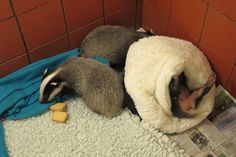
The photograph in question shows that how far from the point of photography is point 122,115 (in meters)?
1.17

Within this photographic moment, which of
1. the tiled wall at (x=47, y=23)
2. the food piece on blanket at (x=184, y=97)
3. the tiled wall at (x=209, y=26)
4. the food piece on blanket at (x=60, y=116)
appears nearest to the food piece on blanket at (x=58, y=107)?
the food piece on blanket at (x=60, y=116)

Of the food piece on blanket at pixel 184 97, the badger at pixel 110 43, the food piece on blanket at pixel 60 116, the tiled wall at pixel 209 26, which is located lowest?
the food piece on blanket at pixel 60 116

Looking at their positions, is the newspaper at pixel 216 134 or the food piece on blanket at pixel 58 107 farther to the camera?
the food piece on blanket at pixel 58 107

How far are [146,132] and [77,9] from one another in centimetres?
54

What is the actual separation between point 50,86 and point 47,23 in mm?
241

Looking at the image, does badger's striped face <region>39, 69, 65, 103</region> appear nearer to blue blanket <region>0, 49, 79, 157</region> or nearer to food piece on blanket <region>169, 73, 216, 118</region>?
blue blanket <region>0, 49, 79, 157</region>

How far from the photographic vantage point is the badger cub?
1.13 m

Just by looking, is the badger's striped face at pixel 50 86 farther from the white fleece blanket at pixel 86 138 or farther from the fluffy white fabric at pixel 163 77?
the fluffy white fabric at pixel 163 77

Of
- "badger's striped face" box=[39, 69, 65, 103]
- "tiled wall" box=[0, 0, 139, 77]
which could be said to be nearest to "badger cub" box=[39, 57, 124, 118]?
"badger's striped face" box=[39, 69, 65, 103]

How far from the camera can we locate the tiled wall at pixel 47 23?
1.10m

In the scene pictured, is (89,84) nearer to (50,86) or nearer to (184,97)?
(50,86)

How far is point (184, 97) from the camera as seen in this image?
3.71ft

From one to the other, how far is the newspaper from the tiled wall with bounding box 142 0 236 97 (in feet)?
0.18

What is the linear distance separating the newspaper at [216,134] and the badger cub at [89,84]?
0.86ft
